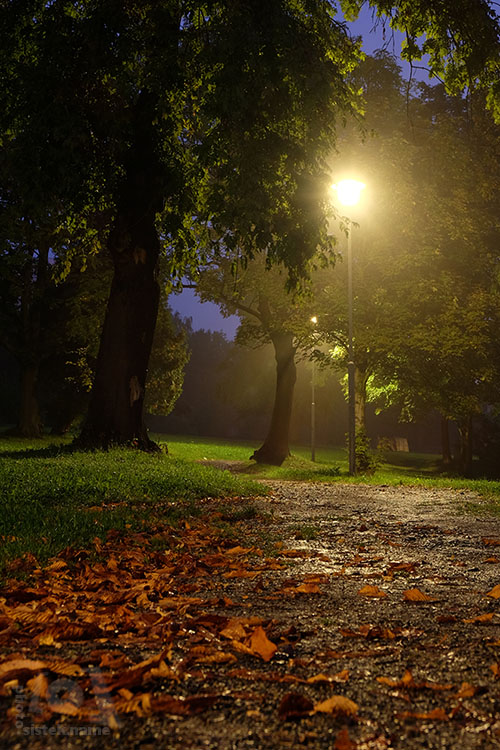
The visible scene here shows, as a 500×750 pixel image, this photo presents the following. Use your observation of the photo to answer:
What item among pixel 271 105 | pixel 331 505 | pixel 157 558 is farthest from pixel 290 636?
pixel 271 105

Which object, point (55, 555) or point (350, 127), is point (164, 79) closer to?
point (55, 555)

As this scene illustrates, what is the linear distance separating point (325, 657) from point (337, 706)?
0.63m

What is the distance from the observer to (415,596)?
4.39 meters

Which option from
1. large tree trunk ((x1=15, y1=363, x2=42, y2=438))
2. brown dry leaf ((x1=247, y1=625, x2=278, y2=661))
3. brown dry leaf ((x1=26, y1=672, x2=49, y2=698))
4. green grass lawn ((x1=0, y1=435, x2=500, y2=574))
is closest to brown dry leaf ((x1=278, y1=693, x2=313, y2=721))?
brown dry leaf ((x1=247, y1=625, x2=278, y2=661))

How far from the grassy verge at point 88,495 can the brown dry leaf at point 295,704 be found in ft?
10.3

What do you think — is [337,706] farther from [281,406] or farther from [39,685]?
[281,406]

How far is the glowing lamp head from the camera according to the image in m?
A: 17.6

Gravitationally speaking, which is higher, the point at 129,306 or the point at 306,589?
the point at 129,306

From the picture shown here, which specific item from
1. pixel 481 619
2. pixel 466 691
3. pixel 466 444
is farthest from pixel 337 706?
pixel 466 444

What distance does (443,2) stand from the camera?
36.6 feet

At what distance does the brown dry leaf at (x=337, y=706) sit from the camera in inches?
97.2

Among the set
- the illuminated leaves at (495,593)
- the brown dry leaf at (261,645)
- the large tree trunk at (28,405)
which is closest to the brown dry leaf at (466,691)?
the brown dry leaf at (261,645)

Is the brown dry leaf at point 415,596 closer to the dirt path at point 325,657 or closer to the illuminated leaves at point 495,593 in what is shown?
the dirt path at point 325,657

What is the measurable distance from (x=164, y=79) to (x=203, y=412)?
7641 centimetres
